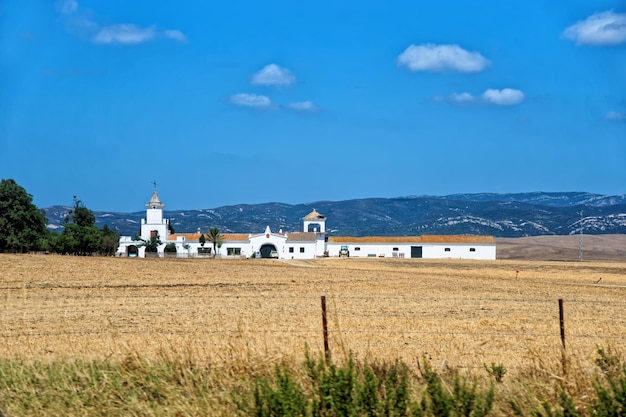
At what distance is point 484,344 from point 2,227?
74.8 m

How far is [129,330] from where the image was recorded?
18.7 metres

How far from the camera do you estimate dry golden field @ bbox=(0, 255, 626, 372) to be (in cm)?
1477

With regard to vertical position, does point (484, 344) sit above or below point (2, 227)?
below

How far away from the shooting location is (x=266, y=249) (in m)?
107

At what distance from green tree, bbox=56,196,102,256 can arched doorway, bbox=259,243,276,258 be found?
69.5 feet

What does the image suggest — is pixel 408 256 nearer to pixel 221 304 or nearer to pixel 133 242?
pixel 133 242

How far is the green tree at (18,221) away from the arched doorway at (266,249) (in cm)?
3013

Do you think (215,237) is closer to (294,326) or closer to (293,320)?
(293,320)

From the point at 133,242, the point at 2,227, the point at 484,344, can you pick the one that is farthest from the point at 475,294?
the point at 133,242

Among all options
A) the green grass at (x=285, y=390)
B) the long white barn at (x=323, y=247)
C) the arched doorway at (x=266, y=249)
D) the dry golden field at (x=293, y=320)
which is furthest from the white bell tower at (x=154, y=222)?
the green grass at (x=285, y=390)

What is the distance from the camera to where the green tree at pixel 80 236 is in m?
90.6

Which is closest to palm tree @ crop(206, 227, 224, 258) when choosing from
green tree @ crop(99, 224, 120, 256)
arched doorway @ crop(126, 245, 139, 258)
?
arched doorway @ crop(126, 245, 139, 258)

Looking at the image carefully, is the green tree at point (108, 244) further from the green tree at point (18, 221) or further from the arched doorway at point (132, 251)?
the green tree at point (18, 221)

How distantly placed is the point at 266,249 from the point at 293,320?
284ft
